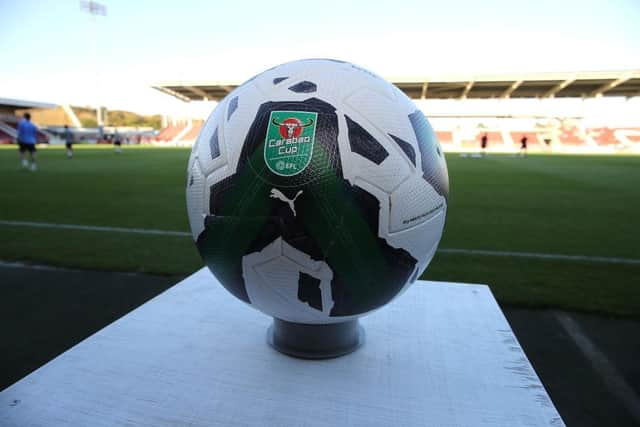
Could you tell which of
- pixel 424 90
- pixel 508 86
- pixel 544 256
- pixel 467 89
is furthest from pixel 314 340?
pixel 508 86

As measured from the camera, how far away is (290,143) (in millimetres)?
1622

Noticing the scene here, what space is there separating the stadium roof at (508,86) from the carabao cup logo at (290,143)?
151 feet

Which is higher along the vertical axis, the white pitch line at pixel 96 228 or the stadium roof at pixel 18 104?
the stadium roof at pixel 18 104

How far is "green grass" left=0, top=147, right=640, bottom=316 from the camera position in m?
3.86

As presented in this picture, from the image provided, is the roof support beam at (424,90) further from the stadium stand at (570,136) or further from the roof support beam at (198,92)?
the roof support beam at (198,92)

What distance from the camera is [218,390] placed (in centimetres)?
191

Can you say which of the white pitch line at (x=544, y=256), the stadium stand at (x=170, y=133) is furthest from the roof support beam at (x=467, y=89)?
the white pitch line at (x=544, y=256)

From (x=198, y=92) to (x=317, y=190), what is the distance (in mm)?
56681

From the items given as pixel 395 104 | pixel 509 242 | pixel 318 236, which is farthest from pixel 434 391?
pixel 509 242

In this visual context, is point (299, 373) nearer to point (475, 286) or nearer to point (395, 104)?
point (395, 104)

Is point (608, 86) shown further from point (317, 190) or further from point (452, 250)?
point (317, 190)

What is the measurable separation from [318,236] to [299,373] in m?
0.82

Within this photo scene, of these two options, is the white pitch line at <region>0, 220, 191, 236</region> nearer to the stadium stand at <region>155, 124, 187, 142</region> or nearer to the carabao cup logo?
the carabao cup logo

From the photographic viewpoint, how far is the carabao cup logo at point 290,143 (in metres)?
1.60
